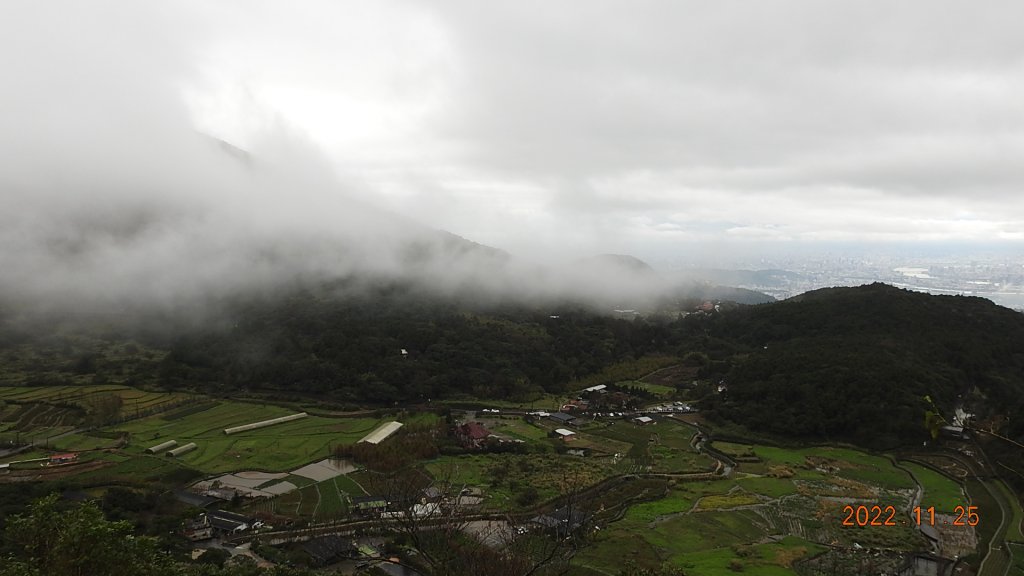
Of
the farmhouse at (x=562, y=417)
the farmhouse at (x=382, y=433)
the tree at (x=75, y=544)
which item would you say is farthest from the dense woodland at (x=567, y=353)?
the tree at (x=75, y=544)

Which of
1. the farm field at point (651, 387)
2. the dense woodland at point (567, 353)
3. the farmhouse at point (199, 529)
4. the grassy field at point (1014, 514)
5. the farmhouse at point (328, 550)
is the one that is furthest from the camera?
the farm field at point (651, 387)

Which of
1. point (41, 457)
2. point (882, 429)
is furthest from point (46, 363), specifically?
point (882, 429)

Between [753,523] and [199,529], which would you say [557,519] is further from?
[199,529]

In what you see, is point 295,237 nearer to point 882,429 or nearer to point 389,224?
point 389,224

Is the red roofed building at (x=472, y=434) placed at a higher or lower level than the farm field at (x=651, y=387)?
lower

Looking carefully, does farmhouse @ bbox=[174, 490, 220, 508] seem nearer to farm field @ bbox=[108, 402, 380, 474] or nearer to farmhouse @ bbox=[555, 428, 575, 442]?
farm field @ bbox=[108, 402, 380, 474]

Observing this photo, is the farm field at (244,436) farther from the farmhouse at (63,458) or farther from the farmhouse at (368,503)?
the farmhouse at (368,503)
